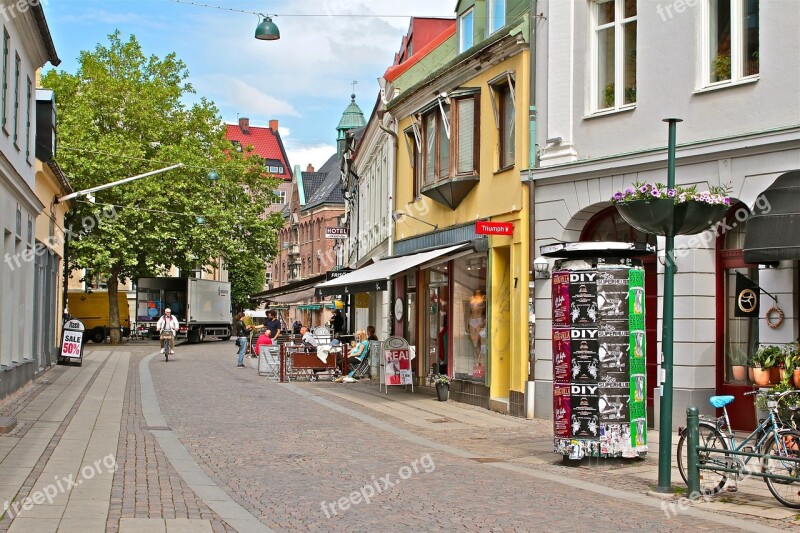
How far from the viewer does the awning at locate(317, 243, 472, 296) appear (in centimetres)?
2130

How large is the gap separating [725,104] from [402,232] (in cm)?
1238

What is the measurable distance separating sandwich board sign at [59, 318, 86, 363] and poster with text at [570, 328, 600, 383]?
21899mm

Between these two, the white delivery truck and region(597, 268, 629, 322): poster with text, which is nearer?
region(597, 268, 629, 322): poster with text

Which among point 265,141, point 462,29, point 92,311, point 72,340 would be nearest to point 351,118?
point 92,311

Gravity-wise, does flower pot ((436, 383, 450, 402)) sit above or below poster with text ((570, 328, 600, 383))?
below

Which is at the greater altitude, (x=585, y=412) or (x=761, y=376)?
(x=761, y=376)

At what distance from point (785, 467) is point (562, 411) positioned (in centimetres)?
347

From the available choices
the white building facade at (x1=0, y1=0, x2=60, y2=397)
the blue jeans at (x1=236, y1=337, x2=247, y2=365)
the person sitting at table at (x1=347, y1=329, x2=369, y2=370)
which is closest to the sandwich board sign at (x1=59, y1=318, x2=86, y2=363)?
the blue jeans at (x1=236, y1=337, x2=247, y2=365)

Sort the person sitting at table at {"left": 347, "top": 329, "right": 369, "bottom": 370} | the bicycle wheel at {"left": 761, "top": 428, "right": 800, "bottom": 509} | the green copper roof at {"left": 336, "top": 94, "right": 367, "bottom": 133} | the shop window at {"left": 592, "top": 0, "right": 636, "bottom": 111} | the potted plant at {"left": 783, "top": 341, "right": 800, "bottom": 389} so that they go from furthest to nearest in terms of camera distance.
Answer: the green copper roof at {"left": 336, "top": 94, "right": 367, "bottom": 133} → the person sitting at table at {"left": 347, "top": 329, "right": 369, "bottom": 370} → the shop window at {"left": 592, "top": 0, "right": 636, "bottom": 111} → the potted plant at {"left": 783, "top": 341, "right": 800, "bottom": 389} → the bicycle wheel at {"left": 761, "top": 428, "right": 800, "bottom": 509}

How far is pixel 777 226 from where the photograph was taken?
44.5ft

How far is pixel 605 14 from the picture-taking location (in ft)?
58.2

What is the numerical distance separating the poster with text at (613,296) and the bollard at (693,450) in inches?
106

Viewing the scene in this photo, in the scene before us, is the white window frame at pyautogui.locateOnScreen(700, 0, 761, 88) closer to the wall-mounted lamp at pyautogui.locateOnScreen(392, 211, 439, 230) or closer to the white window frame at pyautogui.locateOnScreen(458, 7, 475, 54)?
the white window frame at pyautogui.locateOnScreen(458, 7, 475, 54)

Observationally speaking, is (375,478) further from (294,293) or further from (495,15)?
(294,293)
